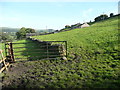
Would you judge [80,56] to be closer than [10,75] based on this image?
No

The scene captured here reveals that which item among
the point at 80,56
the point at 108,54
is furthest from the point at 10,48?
the point at 108,54

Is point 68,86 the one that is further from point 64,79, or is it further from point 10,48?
point 10,48

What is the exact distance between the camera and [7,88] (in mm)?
3898

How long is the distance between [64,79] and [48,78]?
2.49 ft

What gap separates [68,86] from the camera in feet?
12.1

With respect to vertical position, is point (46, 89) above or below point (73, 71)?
below

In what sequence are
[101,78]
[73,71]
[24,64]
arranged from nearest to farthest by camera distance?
1. [101,78]
2. [73,71]
3. [24,64]

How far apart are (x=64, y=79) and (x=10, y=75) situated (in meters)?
2.87

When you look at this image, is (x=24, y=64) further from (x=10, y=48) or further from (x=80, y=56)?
(x=80, y=56)

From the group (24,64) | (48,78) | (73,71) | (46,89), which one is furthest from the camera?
(24,64)

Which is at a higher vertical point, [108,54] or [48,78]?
[108,54]

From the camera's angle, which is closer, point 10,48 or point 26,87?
point 26,87

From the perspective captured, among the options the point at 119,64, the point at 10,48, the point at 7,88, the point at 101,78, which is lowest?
the point at 7,88

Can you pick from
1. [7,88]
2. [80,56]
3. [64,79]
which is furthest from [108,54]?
[7,88]
